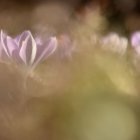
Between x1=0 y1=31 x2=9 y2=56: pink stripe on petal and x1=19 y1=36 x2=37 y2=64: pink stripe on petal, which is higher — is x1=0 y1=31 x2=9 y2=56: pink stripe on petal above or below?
above

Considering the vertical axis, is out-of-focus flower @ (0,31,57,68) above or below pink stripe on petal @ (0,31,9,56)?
below

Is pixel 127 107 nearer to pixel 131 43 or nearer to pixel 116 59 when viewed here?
pixel 116 59

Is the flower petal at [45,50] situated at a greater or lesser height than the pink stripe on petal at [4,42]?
lesser

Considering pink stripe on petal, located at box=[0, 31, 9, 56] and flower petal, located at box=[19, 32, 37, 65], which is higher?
pink stripe on petal, located at box=[0, 31, 9, 56]

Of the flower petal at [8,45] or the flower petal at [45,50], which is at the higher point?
the flower petal at [8,45]

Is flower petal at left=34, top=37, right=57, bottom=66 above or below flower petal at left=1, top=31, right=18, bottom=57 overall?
below

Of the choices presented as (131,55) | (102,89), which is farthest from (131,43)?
(102,89)

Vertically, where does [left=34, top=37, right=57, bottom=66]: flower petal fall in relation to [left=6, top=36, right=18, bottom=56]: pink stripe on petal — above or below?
below

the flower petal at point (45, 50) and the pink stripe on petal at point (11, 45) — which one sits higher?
the pink stripe on petal at point (11, 45)
